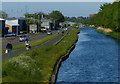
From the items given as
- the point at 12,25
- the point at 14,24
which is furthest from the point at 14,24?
the point at 12,25

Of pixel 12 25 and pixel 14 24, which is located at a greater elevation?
pixel 14 24

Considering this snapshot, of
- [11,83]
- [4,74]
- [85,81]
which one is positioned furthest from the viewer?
[85,81]

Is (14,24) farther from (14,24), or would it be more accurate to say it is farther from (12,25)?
(12,25)

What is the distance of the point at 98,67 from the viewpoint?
4966cm

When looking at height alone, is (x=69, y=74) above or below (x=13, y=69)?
below

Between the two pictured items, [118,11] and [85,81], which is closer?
[85,81]

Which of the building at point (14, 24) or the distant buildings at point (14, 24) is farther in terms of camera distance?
the building at point (14, 24)

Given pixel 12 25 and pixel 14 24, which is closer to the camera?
pixel 12 25

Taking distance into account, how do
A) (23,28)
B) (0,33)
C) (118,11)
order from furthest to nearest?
(23,28)
(118,11)
(0,33)

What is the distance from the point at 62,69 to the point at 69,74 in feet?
13.2

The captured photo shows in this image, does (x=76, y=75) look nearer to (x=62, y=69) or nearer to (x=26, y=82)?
(x=62, y=69)

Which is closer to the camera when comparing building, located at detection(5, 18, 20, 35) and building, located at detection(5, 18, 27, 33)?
building, located at detection(5, 18, 20, 35)

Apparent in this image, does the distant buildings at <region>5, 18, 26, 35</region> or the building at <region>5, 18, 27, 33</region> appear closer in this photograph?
the distant buildings at <region>5, 18, 26, 35</region>

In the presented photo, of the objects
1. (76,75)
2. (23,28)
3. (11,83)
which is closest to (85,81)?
(76,75)
